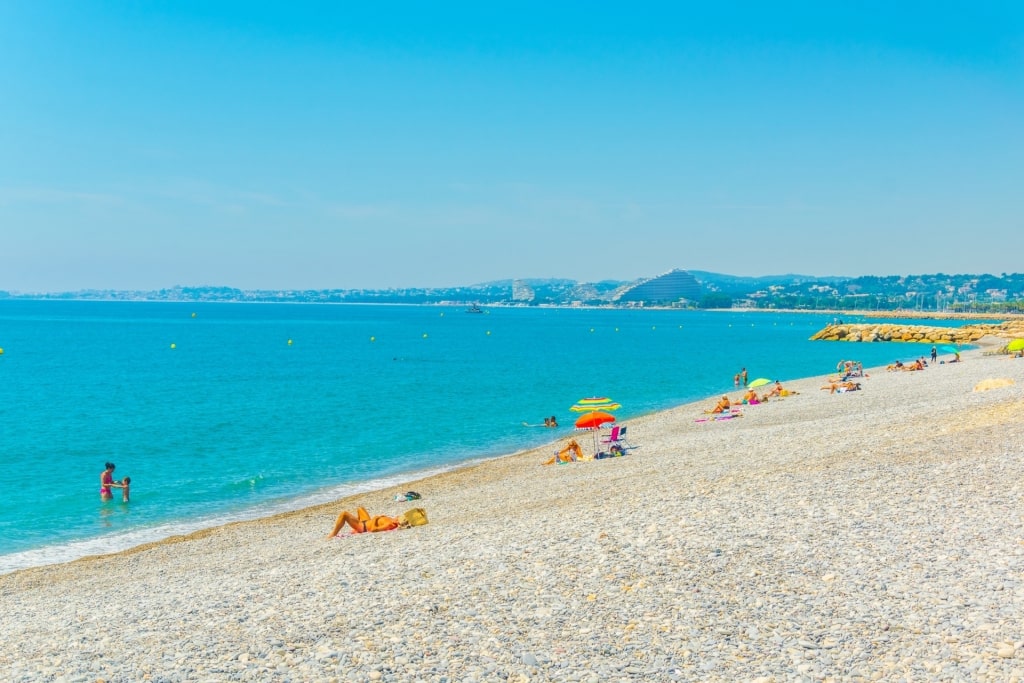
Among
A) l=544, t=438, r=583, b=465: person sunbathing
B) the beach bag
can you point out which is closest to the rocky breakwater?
l=544, t=438, r=583, b=465: person sunbathing

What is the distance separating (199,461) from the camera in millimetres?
34156

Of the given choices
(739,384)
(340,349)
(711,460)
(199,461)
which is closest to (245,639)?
(711,460)

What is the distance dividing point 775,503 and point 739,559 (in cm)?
317

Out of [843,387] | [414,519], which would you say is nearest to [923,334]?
[843,387]

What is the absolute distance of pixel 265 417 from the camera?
1853 inches

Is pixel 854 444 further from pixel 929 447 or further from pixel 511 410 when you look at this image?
pixel 511 410

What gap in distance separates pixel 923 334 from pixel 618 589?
395 feet

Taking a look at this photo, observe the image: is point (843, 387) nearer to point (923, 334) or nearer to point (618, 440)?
point (618, 440)

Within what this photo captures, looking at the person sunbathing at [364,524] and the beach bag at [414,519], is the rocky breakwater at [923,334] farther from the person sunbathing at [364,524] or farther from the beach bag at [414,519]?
the person sunbathing at [364,524]

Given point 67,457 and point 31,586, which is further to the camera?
point 67,457

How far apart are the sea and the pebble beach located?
19.9 feet

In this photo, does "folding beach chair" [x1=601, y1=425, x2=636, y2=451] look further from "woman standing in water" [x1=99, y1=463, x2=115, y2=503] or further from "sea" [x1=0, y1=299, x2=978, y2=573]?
"woman standing in water" [x1=99, y1=463, x2=115, y2=503]

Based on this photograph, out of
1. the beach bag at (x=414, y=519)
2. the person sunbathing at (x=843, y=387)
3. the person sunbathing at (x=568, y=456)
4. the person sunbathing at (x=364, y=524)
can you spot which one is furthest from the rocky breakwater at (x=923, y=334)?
the person sunbathing at (x=364, y=524)

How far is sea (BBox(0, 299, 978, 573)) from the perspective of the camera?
26.6 meters
